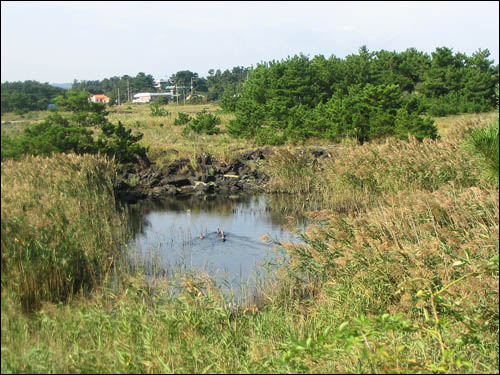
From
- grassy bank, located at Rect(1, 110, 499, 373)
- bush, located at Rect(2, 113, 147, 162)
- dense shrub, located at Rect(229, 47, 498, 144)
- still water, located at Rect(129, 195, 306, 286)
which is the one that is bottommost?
still water, located at Rect(129, 195, 306, 286)

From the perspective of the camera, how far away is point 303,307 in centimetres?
571

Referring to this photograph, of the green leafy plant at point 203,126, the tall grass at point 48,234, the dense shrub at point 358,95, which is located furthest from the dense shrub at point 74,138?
the dense shrub at point 358,95

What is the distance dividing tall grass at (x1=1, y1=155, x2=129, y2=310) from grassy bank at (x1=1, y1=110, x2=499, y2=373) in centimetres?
3

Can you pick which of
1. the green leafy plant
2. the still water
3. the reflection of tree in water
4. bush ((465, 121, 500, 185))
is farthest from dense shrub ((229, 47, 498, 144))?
bush ((465, 121, 500, 185))

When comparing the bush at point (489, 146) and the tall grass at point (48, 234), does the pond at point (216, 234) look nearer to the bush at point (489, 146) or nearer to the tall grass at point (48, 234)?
the tall grass at point (48, 234)

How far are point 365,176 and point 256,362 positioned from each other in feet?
27.3

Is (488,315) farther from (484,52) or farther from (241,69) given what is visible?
(241,69)

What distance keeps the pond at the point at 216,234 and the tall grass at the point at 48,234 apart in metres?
1.15

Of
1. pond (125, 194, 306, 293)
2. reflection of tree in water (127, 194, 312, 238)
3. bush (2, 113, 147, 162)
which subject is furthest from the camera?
reflection of tree in water (127, 194, 312, 238)

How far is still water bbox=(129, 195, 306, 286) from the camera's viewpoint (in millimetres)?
8086

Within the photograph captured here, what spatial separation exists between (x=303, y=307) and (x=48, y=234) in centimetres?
259

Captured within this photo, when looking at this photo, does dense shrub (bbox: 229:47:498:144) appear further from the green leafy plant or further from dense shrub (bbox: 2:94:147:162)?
dense shrub (bbox: 2:94:147:162)

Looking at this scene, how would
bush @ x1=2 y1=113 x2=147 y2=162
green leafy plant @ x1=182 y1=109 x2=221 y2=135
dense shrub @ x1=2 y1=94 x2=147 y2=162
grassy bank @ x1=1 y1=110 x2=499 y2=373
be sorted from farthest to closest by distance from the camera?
green leafy plant @ x1=182 y1=109 x2=221 y2=135 → dense shrub @ x1=2 y1=94 x2=147 y2=162 → bush @ x1=2 y1=113 x2=147 y2=162 → grassy bank @ x1=1 y1=110 x2=499 y2=373

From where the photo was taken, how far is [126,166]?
16.9 metres
